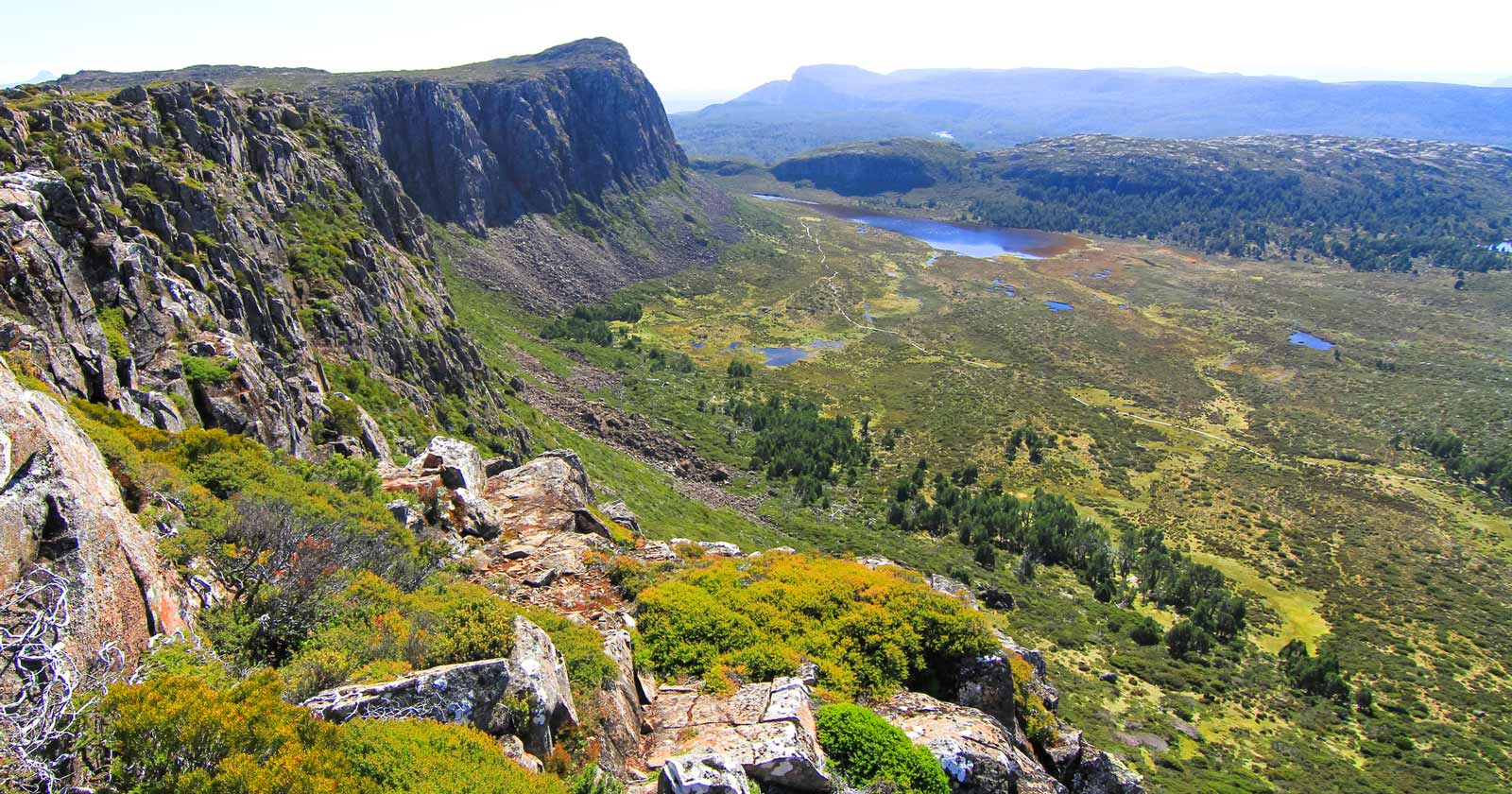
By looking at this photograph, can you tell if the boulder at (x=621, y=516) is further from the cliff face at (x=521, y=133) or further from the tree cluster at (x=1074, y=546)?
the cliff face at (x=521, y=133)

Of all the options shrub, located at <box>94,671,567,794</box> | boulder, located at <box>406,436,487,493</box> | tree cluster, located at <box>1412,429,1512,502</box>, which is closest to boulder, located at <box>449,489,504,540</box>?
boulder, located at <box>406,436,487,493</box>

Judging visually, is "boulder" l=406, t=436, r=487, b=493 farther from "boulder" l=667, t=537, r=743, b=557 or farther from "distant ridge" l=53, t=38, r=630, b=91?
"distant ridge" l=53, t=38, r=630, b=91

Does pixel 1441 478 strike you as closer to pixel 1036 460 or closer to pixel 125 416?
pixel 1036 460

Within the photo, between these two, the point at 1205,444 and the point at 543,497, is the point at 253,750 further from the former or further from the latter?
the point at 1205,444

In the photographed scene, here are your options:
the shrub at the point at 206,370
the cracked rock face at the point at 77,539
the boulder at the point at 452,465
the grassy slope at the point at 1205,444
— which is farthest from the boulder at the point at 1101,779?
the shrub at the point at 206,370

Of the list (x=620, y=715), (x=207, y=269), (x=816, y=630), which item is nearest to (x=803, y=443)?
(x=207, y=269)

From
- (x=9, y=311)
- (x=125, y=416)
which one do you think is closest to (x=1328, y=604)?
(x=125, y=416)

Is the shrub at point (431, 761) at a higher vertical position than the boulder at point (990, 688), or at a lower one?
higher
